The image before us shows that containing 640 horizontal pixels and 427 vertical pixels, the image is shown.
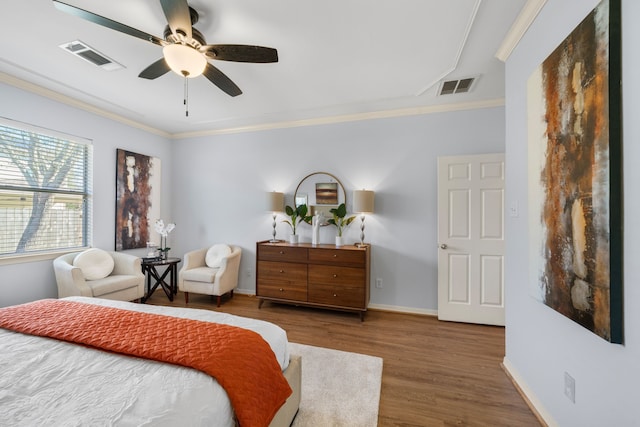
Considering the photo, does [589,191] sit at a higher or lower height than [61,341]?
higher

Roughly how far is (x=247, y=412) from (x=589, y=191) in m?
1.82

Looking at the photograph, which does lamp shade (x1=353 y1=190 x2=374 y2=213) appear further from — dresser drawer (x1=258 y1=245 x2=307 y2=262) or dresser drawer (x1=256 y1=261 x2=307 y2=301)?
dresser drawer (x1=256 y1=261 x2=307 y2=301)

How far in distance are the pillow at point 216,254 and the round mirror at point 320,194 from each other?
1.34m

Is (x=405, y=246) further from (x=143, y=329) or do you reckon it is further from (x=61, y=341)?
(x=61, y=341)

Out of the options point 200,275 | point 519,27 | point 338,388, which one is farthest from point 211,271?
point 519,27

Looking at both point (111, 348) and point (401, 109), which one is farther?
point (401, 109)

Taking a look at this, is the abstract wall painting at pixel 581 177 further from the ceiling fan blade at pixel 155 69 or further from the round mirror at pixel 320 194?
the ceiling fan blade at pixel 155 69

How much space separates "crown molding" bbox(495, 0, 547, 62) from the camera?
170cm

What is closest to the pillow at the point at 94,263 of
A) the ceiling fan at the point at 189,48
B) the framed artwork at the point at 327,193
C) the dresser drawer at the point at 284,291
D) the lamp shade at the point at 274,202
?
the dresser drawer at the point at 284,291

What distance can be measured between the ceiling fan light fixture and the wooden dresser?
7.18ft

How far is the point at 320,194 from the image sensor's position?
3.80 metres

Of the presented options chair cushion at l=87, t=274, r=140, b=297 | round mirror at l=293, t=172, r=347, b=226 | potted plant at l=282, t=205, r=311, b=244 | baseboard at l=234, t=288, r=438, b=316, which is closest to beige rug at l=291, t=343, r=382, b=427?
baseboard at l=234, t=288, r=438, b=316

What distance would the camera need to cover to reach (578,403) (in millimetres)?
1348

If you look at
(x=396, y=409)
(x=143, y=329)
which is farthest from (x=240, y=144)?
(x=396, y=409)
